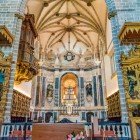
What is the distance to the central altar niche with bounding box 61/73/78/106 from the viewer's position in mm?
20375

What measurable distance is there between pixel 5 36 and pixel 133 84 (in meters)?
6.11

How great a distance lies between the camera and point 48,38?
21.2 m

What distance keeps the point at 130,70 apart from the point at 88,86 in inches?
510

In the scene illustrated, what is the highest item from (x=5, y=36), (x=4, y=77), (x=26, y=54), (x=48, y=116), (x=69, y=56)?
(x=69, y=56)

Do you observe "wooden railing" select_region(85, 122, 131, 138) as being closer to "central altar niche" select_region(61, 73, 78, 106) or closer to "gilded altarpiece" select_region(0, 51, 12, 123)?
"gilded altarpiece" select_region(0, 51, 12, 123)

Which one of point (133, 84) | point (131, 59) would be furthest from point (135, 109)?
point (131, 59)

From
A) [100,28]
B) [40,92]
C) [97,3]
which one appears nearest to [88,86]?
[40,92]

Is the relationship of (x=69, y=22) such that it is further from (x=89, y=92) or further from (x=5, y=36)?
(x=5, y=36)

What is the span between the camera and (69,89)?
A: 21.6 m

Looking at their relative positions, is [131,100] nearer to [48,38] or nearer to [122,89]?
[122,89]

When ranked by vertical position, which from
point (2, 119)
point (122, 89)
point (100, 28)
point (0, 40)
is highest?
point (100, 28)

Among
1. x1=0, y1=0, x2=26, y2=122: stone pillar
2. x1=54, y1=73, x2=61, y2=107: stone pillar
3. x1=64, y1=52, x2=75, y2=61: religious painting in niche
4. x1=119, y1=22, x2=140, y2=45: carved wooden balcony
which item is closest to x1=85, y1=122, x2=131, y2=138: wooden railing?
x1=119, y1=22, x2=140, y2=45: carved wooden balcony

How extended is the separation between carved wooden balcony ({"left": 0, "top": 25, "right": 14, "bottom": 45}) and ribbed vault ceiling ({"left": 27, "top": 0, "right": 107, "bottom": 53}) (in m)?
7.46

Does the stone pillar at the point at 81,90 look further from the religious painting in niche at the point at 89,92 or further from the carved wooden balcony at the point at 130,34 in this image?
the carved wooden balcony at the point at 130,34
